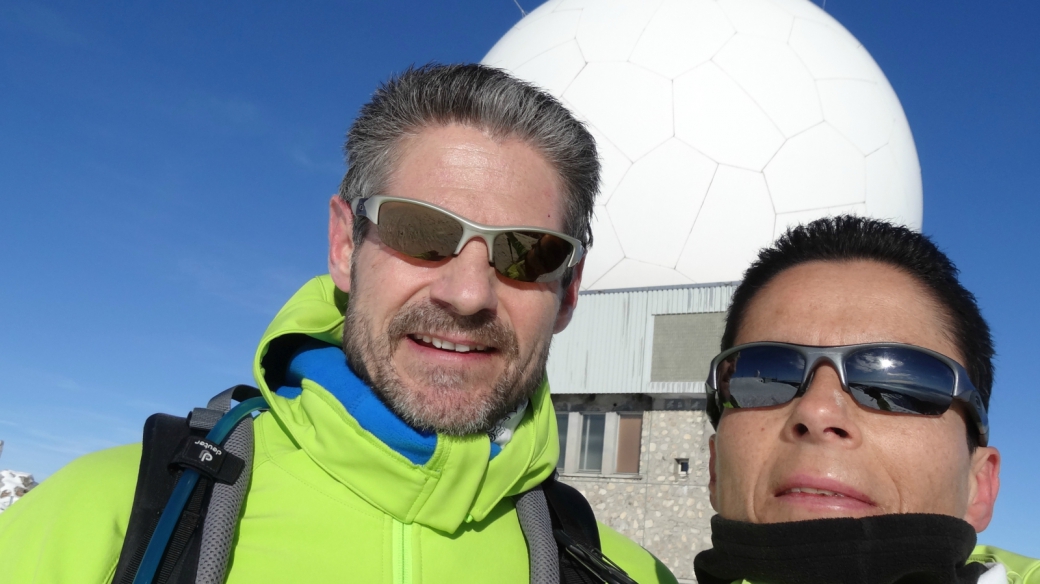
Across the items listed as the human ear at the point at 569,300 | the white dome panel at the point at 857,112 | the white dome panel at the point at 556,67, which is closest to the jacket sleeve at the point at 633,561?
the human ear at the point at 569,300

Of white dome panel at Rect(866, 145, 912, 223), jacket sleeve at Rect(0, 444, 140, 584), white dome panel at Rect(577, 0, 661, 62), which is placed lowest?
jacket sleeve at Rect(0, 444, 140, 584)

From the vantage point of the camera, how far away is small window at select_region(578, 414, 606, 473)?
12141 millimetres

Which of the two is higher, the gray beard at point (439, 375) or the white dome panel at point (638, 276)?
the white dome panel at point (638, 276)

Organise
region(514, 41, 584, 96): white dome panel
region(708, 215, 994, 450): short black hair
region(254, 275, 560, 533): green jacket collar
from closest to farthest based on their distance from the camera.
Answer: region(708, 215, 994, 450): short black hair → region(254, 275, 560, 533): green jacket collar → region(514, 41, 584, 96): white dome panel

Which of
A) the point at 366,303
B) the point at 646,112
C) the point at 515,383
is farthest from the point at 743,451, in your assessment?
the point at 646,112

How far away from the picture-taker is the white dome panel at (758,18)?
43.7 feet

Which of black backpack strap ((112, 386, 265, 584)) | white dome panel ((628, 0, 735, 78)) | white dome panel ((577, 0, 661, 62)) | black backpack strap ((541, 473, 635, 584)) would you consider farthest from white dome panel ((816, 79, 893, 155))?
black backpack strap ((112, 386, 265, 584))

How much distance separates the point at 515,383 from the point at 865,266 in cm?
94

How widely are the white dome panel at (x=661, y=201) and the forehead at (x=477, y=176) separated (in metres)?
9.62

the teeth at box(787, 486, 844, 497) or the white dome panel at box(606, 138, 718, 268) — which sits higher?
Result: the white dome panel at box(606, 138, 718, 268)

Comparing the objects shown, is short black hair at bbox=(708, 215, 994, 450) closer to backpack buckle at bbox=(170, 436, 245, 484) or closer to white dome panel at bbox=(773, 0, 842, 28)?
backpack buckle at bbox=(170, 436, 245, 484)

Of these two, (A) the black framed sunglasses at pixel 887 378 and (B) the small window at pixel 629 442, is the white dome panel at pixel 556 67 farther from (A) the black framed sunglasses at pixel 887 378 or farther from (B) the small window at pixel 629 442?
(A) the black framed sunglasses at pixel 887 378

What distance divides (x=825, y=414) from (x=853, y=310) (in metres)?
0.28

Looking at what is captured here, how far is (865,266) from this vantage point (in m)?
1.92
